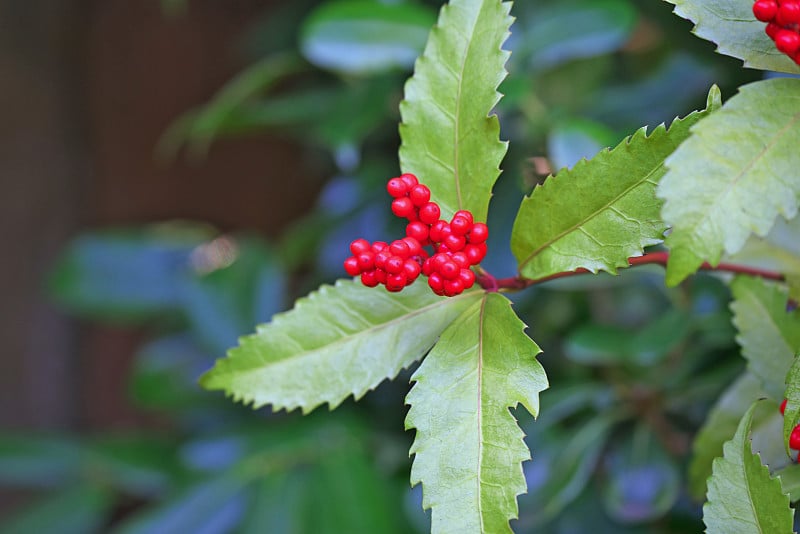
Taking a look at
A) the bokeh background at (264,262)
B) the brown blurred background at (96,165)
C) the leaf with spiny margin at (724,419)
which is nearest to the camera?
the leaf with spiny margin at (724,419)

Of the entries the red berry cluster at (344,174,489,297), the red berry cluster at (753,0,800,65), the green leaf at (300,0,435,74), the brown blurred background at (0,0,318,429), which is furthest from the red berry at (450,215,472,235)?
the brown blurred background at (0,0,318,429)

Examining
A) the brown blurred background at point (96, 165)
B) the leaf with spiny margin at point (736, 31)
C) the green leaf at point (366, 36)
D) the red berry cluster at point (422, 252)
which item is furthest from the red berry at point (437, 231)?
the brown blurred background at point (96, 165)

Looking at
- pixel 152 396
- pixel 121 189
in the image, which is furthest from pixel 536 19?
pixel 121 189

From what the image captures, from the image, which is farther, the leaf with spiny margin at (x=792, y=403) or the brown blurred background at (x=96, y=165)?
the brown blurred background at (x=96, y=165)

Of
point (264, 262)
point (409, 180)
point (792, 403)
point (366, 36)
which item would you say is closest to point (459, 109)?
point (409, 180)

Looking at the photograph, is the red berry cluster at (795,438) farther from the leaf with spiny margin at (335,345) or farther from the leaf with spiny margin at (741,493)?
the leaf with spiny margin at (335,345)

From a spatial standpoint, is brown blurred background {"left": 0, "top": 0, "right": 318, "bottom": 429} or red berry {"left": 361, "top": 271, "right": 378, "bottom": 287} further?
brown blurred background {"left": 0, "top": 0, "right": 318, "bottom": 429}

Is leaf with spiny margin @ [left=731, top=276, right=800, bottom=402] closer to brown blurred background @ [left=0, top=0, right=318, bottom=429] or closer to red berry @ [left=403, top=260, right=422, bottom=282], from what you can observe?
red berry @ [left=403, top=260, right=422, bottom=282]

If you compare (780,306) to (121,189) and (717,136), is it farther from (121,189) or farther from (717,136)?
(121,189)
